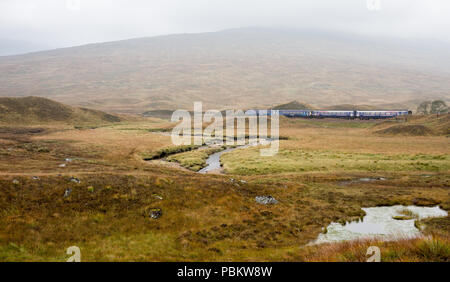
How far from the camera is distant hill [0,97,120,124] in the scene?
112312 millimetres

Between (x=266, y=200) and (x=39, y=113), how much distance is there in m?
123

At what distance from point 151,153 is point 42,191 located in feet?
149

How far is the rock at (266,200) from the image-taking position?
28.8 m

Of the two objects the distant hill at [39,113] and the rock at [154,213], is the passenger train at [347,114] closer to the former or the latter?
the distant hill at [39,113]

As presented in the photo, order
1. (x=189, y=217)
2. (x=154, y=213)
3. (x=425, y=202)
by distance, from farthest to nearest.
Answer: (x=425, y=202), (x=189, y=217), (x=154, y=213)

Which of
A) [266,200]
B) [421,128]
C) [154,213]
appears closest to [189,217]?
[154,213]

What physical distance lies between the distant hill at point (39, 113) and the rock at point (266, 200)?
360ft

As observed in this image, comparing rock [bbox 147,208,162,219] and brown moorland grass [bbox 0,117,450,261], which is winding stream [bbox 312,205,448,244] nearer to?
brown moorland grass [bbox 0,117,450,261]

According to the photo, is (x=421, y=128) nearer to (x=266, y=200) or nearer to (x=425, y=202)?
(x=425, y=202)

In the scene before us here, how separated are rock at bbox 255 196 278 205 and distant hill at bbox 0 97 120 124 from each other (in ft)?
360

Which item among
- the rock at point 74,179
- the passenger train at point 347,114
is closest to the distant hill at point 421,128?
the passenger train at point 347,114

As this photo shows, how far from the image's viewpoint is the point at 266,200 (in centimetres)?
2912

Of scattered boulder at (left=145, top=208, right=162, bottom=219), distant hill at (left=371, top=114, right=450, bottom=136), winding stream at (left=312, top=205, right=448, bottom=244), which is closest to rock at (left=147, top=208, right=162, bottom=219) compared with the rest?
scattered boulder at (left=145, top=208, right=162, bottom=219)
